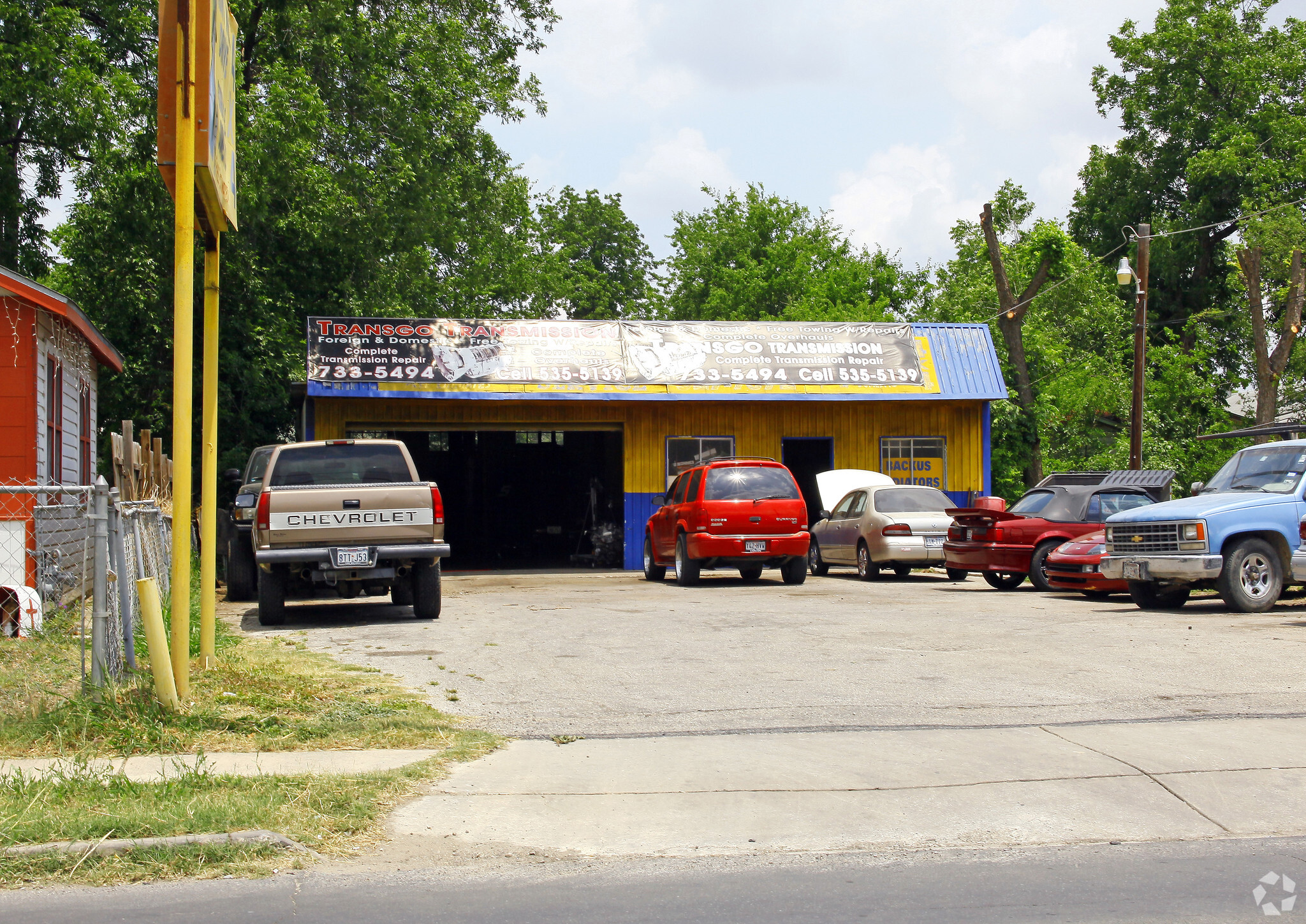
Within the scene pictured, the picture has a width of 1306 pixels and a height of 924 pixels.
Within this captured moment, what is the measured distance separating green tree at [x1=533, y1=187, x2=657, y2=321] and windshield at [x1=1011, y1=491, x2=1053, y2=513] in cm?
4465

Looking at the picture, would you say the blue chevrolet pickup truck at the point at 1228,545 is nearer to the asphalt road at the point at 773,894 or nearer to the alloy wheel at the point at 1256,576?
the alloy wheel at the point at 1256,576

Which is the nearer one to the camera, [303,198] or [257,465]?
[257,465]

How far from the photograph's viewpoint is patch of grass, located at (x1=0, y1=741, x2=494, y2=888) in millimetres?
5109

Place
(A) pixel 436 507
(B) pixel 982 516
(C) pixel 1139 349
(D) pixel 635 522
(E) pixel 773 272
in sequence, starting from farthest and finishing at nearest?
(E) pixel 773 272
(C) pixel 1139 349
(D) pixel 635 522
(B) pixel 982 516
(A) pixel 436 507

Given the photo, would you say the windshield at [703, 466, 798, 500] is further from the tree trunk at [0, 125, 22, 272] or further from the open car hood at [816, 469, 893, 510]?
the tree trunk at [0, 125, 22, 272]

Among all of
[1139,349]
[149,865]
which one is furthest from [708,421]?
[149,865]

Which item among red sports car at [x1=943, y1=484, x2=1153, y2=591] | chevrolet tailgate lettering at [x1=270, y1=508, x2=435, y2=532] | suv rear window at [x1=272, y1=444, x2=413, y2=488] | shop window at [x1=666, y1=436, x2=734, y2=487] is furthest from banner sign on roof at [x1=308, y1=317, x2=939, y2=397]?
chevrolet tailgate lettering at [x1=270, y1=508, x2=435, y2=532]

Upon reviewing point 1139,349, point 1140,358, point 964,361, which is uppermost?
point 1139,349

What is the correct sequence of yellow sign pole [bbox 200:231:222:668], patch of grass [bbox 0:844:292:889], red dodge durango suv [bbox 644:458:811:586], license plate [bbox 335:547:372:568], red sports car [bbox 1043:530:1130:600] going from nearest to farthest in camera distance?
patch of grass [bbox 0:844:292:889] < yellow sign pole [bbox 200:231:222:668] < license plate [bbox 335:547:372:568] < red sports car [bbox 1043:530:1130:600] < red dodge durango suv [bbox 644:458:811:586]

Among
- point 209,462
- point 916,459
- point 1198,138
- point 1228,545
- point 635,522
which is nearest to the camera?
point 209,462

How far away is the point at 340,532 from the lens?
12930 mm

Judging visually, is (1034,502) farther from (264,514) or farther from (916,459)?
(264,514)

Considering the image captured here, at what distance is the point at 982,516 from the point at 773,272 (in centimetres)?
4658
